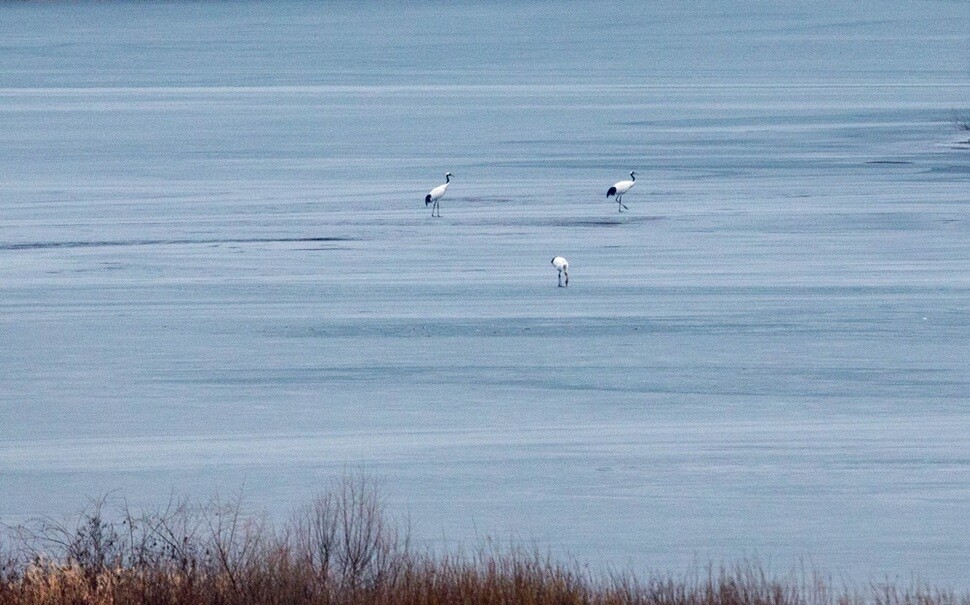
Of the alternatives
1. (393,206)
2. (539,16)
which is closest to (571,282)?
(393,206)

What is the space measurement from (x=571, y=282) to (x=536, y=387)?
16.4 ft

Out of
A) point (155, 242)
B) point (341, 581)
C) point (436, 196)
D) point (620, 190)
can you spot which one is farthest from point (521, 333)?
point (620, 190)

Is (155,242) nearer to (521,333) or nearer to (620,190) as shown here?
(620,190)

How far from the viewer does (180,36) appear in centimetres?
12862

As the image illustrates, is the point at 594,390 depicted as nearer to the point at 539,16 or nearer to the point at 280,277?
the point at 280,277

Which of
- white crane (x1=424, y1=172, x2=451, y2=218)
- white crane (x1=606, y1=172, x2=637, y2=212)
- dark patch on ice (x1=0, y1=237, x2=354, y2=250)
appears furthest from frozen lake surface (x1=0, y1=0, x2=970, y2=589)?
white crane (x1=424, y1=172, x2=451, y2=218)

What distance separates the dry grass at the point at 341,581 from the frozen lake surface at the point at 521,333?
811 millimetres

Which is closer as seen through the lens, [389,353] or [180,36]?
[389,353]

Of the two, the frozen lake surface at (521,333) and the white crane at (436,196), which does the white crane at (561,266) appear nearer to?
the frozen lake surface at (521,333)

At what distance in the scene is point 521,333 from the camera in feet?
47.3

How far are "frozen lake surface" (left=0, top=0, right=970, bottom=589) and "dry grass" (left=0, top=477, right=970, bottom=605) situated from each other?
81 centimetres

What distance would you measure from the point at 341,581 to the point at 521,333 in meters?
7.34

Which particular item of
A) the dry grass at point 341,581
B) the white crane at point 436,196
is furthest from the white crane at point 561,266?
the dry grass at point 341,581

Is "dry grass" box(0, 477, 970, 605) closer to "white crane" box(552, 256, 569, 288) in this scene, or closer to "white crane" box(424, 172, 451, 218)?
"white crane" box(552, 256, 569, 288)
